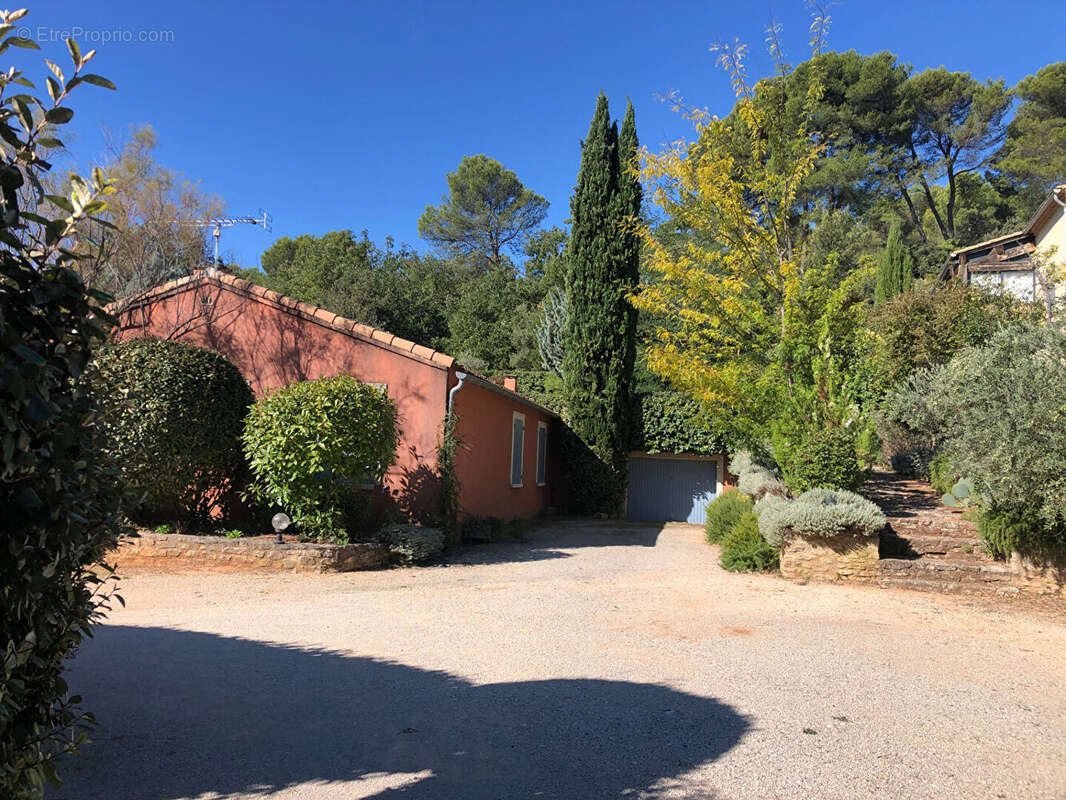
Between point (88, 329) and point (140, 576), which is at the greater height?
point (88, 329)

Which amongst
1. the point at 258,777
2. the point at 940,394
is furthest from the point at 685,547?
the point at 258,777

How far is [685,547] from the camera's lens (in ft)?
44.4

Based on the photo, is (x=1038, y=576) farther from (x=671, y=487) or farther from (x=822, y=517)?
(x=671, y=487)

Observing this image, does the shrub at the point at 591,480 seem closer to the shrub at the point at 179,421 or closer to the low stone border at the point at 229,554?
the shrub at the point at 179,421

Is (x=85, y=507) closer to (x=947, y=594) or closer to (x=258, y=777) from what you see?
(x=258, y=777)

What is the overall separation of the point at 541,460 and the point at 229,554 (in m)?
10.4

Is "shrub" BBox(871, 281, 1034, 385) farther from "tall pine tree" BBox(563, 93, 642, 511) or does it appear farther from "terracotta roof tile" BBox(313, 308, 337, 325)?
"terracotta roof tile" BBox(313, 308, 337, 325)

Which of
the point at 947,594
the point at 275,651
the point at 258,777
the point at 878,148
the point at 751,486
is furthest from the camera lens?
the point at 878,148

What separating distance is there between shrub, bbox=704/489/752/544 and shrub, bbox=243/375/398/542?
21.7ft

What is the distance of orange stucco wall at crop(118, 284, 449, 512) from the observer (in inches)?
457

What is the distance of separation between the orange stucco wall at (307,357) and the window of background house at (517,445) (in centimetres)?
450

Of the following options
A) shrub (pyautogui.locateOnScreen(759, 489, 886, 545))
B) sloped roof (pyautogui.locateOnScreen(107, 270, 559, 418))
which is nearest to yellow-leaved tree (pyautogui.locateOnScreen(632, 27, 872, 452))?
shrub (pyautogui.locateOnScreen(759, 489, 886, 545))

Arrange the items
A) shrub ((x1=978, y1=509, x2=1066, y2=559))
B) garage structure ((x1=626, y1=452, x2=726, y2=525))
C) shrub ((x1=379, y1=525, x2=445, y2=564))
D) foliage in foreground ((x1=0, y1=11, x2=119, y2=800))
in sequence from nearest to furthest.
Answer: foliage in foreground ((x1=0, y1=11, x2=119, y2=800))
shrub ((x1=978, y1=509, x2=1066, y2=559))
shrub ((x1=379, y1=525, x2=445, y2=564))
garage structure ((x1=626, y1=452, x2=726, y2=525))

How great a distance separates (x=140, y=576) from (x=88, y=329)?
26.4 ft
